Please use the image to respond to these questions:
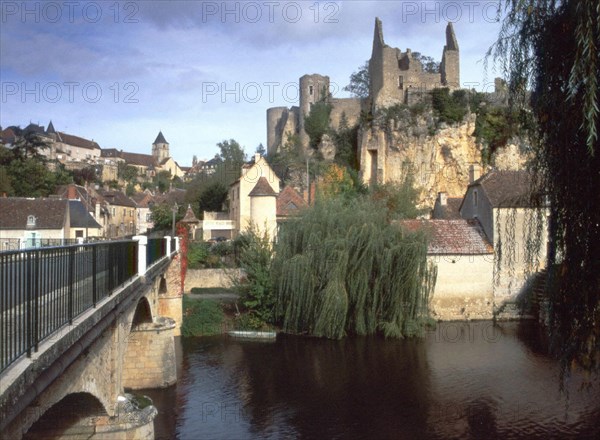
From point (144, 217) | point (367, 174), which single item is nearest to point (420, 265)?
point (367, 174)

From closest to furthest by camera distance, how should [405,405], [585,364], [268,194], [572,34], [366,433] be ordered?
[572,34] → [585,364] → [366,433] → [405,405] → [268,194]

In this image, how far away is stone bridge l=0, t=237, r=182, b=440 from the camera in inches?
196

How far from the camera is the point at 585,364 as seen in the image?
7031 millimetres

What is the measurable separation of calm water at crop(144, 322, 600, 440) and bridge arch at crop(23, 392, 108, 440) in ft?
20.8

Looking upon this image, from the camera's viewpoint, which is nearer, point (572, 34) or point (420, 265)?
point (572, 34)

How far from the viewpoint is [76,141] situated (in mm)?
106625

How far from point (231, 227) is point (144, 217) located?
108ft

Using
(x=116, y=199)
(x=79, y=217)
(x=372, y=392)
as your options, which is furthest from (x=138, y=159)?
(x=372, y=392)

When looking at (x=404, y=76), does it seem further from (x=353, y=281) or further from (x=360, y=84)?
(x=353, y=281)

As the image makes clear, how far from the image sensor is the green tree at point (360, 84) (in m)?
67.5

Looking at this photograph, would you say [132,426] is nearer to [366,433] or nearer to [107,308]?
[107,308]

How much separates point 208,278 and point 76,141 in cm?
8253

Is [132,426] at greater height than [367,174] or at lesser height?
lesser

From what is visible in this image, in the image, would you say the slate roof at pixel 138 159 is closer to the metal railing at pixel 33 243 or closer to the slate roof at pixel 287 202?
the slate roof at pixel 287 202
